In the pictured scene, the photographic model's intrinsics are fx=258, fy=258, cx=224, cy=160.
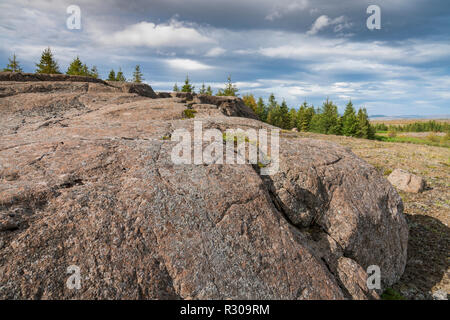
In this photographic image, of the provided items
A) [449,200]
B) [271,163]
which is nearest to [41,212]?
[271,163]

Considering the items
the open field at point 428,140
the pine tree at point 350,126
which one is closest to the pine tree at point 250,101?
the pine tree at point 350,126

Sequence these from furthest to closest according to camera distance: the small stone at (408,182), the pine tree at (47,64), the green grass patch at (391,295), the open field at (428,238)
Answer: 1. the pine tree at (47,64)
2. the small stone at (408,182)
3. the open field at (428,238)
4. the green grass patch at (391,295)

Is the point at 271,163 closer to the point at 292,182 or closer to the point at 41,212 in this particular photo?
the point at 292,182

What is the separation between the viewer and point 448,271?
9469mm

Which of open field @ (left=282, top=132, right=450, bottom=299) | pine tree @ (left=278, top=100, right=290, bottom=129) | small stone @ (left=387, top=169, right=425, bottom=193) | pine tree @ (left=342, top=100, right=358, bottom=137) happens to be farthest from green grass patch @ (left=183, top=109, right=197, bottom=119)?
pine tree @ (left=278, top=100, right=290, bottom=129)

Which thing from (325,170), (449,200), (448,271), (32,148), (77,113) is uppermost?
(77,113)

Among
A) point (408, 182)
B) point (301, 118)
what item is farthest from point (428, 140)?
point (408, 182)

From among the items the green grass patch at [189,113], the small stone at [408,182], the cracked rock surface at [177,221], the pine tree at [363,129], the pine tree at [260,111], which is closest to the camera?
the cracked rock surface at [177,221]

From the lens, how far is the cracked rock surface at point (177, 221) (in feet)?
14.7

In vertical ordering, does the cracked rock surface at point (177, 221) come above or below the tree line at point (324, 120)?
below

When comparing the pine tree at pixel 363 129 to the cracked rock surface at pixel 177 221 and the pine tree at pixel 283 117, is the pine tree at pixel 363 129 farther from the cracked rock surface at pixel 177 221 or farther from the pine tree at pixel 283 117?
the cracked rock surface at pixel 177 221

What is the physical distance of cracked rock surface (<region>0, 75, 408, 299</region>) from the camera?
14.7 ft

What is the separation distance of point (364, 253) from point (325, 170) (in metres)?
2.63
